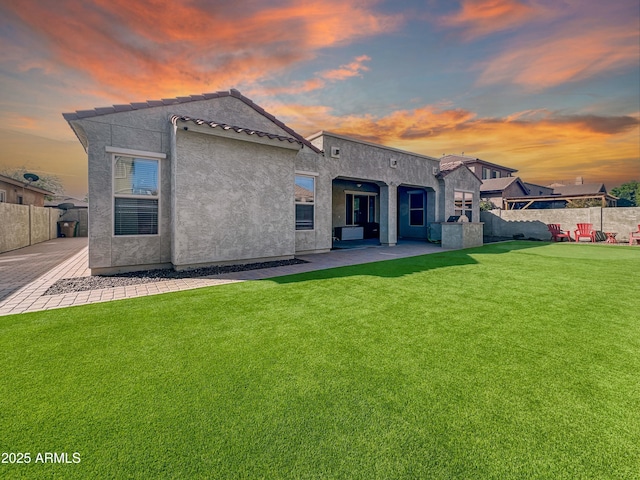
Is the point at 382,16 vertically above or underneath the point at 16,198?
above

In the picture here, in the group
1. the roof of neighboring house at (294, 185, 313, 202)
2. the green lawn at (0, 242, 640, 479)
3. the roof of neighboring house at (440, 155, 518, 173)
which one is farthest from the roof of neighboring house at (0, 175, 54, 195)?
the roof of neighboring house at (440, 155, 518, 173)

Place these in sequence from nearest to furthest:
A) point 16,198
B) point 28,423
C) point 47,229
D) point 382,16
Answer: point 28,423 < point 382,16 < point 47,229 < point 16,198

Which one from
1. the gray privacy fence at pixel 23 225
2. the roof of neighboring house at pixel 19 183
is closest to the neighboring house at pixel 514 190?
the gray privacy fence at pixel 23 225

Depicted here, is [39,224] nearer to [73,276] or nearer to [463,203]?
[73,276]

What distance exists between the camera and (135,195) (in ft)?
25.3

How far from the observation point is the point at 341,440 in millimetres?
1938

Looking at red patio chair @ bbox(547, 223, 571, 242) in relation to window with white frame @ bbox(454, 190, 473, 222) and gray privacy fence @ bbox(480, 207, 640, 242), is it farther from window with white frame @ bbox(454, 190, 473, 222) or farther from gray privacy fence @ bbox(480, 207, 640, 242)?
window with white frame @ bbox(454, 190, 473, 222)

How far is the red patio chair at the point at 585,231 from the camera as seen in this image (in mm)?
16922

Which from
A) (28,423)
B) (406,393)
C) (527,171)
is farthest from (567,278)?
Answer: (527,171)

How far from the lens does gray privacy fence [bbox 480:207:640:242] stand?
16.3 m

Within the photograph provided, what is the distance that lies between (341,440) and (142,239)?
8034 mm

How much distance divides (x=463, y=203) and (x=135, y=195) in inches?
716

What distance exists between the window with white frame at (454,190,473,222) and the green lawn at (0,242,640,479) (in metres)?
13.8

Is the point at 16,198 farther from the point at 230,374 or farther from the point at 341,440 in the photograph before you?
the point at 341,440
